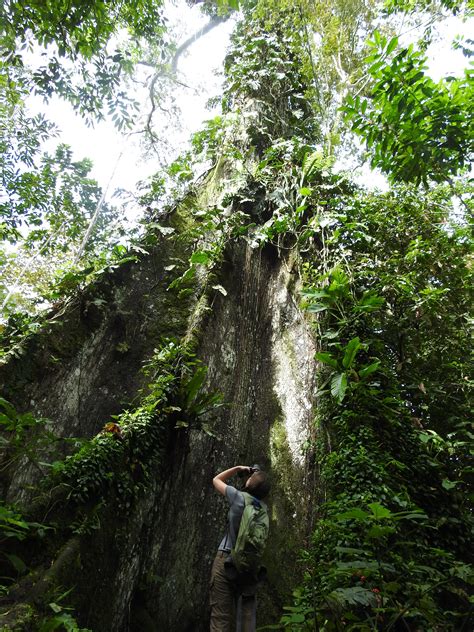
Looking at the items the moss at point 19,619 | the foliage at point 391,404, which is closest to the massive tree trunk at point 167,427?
the moss at point 19,619

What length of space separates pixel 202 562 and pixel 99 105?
259 inches

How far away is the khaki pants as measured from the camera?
338 centimetres

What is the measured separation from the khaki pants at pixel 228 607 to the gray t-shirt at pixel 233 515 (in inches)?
4.8

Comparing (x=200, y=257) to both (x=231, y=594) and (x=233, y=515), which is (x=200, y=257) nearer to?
(x=233, y=515)

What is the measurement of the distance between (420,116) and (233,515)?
14.6 ft

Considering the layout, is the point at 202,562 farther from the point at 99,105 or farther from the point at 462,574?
the point at 99,105

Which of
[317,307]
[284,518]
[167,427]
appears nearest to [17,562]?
[167,427]

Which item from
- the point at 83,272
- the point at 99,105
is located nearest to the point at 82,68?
the point at 99,105

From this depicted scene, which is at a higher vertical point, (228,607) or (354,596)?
(354,596)

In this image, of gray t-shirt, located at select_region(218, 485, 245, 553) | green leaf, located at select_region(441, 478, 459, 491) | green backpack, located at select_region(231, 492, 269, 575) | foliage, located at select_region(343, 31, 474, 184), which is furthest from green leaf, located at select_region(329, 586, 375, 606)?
foliage, located at select_region(343, 31, 474, 184)

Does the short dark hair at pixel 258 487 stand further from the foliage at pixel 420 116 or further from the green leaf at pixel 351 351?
the foliage at pixel 420 116

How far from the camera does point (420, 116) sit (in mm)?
4113

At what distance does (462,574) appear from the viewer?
1919 millimetres

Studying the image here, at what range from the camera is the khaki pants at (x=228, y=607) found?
11.1 feet
